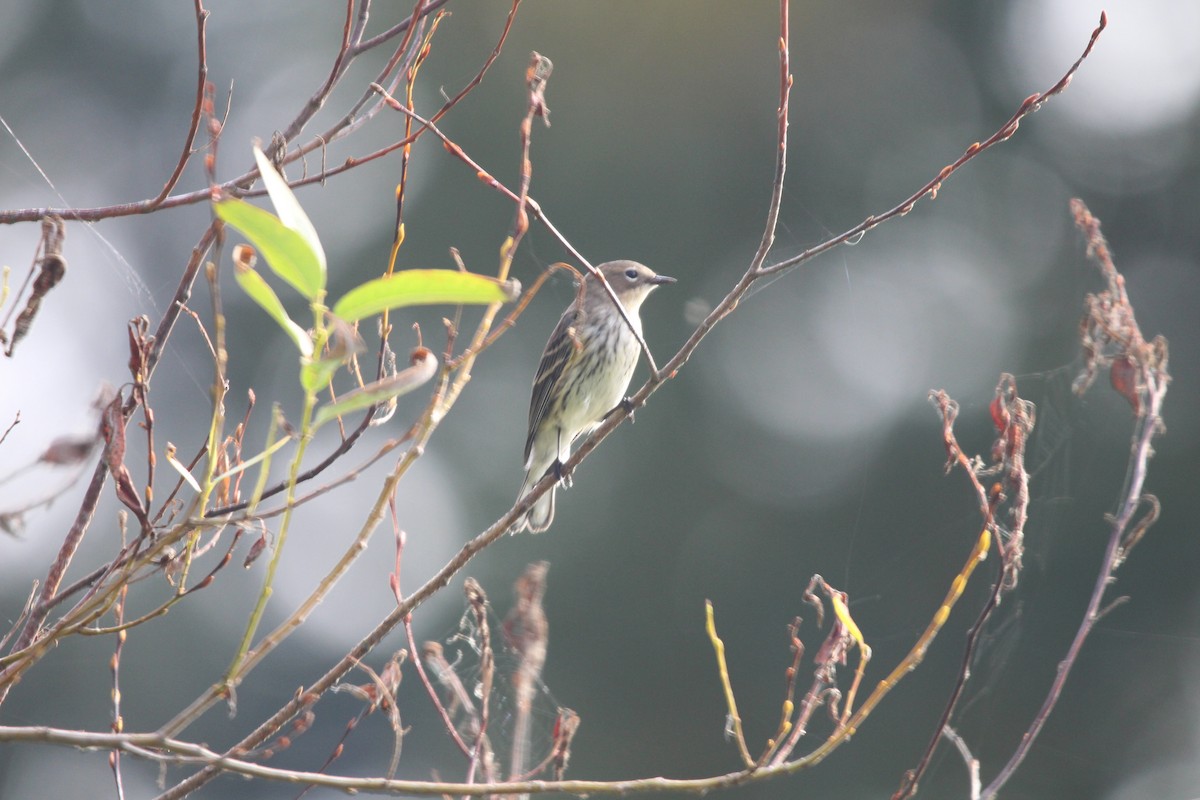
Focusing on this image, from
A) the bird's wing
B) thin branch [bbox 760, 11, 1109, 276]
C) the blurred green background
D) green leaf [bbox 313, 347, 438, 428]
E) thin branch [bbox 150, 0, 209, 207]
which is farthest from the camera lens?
the blurred green background

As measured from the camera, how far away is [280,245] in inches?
45.1

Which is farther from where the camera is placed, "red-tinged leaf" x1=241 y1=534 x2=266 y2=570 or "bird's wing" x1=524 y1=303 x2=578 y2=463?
"bird's wing" x1=524 y1=303 x2=578 y2=463

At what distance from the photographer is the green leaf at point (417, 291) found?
1.18 metres

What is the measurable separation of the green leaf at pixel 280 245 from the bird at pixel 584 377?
3.67 metres

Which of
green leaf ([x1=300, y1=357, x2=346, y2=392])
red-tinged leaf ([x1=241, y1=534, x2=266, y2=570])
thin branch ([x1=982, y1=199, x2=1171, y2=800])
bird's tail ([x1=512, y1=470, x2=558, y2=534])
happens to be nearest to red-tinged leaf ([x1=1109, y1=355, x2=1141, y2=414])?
thin branch ([x1=982, y1=199, x2=1171, y2=800])

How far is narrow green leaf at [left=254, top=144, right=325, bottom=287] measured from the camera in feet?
3.79

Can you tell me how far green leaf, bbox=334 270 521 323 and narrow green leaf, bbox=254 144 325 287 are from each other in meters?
0.04

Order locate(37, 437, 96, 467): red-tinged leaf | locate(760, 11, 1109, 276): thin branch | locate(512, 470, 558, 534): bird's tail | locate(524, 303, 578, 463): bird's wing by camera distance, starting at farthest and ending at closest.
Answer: locate(524, 303, 578, 463): bird's wing → locate(512, 470, 558, 534): bird's tail → locate(760, 11, 1109, 276): thin branch → locate(37, 437, 96, 467): red-tinged leaf

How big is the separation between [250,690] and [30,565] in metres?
2.44

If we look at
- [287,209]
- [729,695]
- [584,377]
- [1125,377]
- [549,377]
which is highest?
[549,377]

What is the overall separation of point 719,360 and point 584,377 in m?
5.83

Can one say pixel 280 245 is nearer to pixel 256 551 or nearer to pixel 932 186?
pixel 256 551

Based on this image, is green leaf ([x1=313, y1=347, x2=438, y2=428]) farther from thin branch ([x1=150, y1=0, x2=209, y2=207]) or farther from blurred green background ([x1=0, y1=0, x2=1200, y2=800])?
blurred green background ([x1=0, y1=0, x2=1200, y2=800])

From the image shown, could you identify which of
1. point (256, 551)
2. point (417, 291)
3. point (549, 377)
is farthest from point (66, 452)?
point (549, 377)
